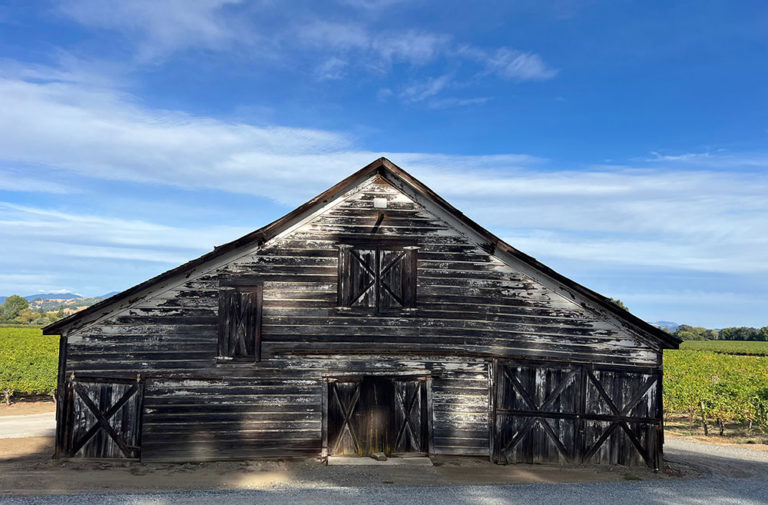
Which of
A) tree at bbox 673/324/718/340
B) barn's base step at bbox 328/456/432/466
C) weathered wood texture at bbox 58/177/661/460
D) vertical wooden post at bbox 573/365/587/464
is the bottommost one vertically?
tree at bbox 673/324/718/340

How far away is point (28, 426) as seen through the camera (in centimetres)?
1928

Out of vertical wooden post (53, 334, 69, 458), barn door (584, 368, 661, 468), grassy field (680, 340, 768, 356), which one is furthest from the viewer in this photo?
grassy field (680, 340, 768, 356)

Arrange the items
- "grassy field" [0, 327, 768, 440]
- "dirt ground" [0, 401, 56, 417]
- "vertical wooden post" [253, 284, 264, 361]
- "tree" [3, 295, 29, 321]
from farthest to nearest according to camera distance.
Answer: "tree" [3, 295, 29, 321], "dirt ground" [0, 401, 56, 417], "grassy field" [0, 327, 768, 440], "vertical wooden post" [253, 284, 264, 361]

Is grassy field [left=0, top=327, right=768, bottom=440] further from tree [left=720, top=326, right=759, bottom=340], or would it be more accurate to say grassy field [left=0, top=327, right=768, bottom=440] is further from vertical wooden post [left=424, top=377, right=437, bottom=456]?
tree [left=720, top=326, right=759, bottom=340]

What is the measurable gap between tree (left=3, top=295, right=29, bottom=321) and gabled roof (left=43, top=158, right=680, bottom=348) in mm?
155395

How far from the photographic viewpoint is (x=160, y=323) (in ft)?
44.0

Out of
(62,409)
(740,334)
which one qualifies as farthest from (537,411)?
(740,334)

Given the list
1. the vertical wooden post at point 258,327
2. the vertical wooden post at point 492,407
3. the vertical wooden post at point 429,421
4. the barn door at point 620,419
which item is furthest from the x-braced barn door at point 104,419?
the barn door at point 620,419

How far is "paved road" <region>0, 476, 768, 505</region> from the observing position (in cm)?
1060

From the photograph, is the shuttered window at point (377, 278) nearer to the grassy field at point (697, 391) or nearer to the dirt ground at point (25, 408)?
the grassy field at point (697, 391)

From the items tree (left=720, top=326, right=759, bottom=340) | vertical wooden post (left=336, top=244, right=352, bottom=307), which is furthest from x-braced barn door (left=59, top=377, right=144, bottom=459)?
tree (left=720, top=326, right=759, bottom=340)

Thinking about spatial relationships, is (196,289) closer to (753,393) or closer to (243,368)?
(243,368)

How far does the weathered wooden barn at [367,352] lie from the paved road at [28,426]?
5.39 metres

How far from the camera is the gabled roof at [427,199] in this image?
1327cm
